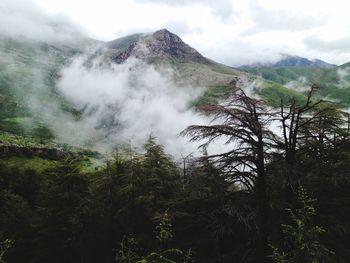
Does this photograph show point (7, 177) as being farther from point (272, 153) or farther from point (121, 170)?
point (272, 153)

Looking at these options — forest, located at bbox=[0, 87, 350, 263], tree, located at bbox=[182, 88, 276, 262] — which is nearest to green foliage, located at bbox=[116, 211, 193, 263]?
forest, located at bbox=[0, 87, 350, 263]

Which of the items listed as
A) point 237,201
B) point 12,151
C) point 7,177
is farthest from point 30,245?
point 12,151

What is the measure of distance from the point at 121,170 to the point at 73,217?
225 inches

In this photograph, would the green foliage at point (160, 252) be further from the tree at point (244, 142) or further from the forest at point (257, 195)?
the tree at point (244, 142)

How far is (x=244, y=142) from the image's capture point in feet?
53.7

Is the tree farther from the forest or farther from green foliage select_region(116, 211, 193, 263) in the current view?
green foliage select_region(116, 211, 193, 263)

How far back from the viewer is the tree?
16.2 m

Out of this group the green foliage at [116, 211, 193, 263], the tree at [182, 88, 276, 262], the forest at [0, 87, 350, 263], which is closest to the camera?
the green foliage at [116, 211, 193, 263]

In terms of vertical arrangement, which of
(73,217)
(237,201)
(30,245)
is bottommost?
(30,245)

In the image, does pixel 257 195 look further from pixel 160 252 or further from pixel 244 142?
pixel 160 252

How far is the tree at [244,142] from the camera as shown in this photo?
16.2m

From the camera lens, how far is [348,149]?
1831 cm

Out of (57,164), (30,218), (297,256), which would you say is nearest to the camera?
(297,256)

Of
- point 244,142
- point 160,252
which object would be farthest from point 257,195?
point 160,252
